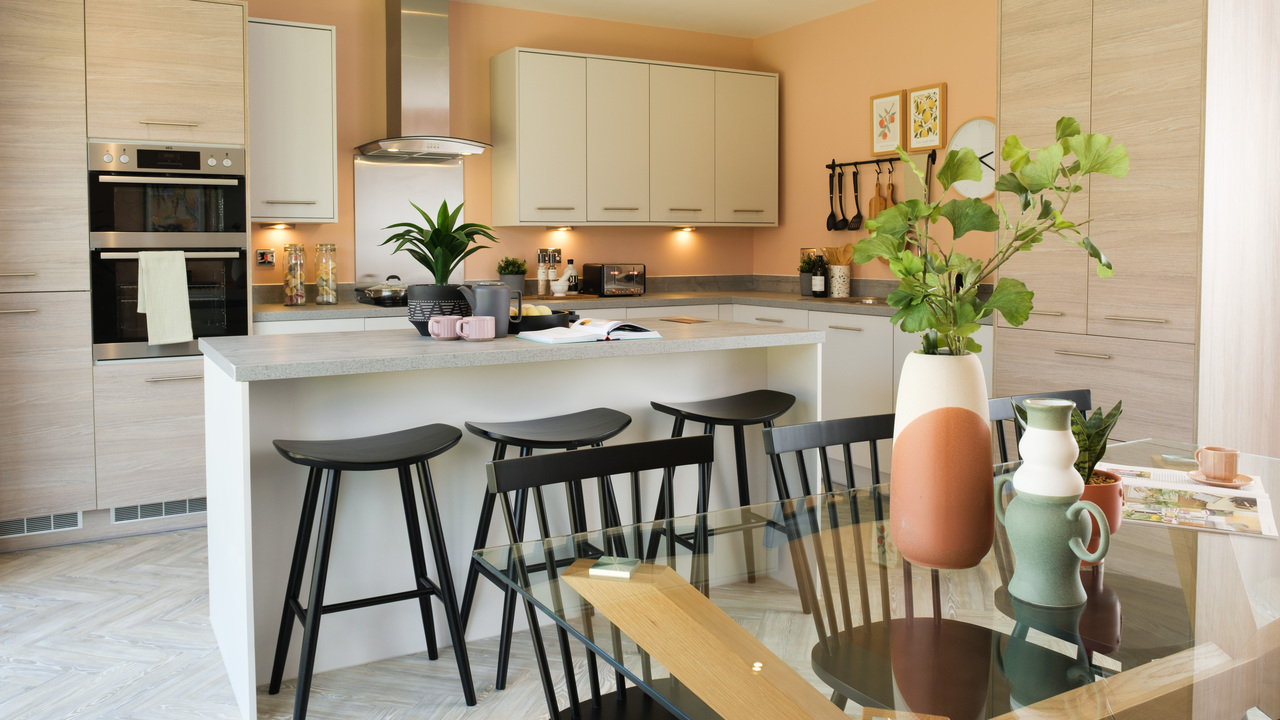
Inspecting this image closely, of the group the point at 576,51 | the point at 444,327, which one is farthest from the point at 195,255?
the point at 576,51

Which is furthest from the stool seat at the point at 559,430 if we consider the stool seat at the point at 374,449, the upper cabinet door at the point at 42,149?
the upper cabinet door at the point at 42,149

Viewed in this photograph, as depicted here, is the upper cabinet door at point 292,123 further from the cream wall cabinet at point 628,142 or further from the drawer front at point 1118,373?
the drawer front at point 1118,373

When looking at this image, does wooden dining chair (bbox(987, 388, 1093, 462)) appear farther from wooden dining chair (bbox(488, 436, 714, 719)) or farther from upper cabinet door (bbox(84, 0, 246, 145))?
upper cabinet door (bbox(84, 0, 246, 145))

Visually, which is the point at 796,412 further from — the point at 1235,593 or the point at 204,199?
the point at 204,199

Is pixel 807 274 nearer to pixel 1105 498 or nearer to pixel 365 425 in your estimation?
pixel 365 425

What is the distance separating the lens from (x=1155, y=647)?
3.55 feet

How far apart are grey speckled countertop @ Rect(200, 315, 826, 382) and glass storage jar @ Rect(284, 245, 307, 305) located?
1.77 m

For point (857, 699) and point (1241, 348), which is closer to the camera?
point (857, 699)

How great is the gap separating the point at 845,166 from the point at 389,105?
2.54 m

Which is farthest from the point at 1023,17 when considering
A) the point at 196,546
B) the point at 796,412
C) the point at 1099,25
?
the point at 196,546

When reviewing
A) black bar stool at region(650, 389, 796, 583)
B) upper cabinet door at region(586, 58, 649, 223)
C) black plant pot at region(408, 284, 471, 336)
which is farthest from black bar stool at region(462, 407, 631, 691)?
upper cabinet door at region(586, 58, 649, 223)

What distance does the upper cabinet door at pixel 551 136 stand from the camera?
4.89 m

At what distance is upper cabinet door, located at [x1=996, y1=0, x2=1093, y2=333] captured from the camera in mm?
3379

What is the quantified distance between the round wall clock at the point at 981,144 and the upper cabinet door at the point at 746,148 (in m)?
1.35
